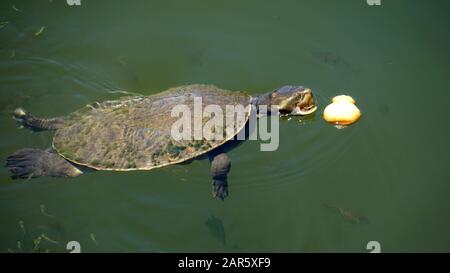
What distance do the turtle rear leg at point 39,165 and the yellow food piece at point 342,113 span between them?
2.62 meters

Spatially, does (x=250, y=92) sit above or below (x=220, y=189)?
above

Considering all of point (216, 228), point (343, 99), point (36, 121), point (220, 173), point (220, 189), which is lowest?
point (216, 228)

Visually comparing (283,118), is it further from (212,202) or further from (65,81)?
(65,81)

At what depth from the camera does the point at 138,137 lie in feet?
12.9

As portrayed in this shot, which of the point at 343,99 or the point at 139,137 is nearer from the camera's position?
the point at 139,137

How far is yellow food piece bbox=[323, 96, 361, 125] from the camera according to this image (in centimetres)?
443

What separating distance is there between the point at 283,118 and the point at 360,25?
2.12 meters

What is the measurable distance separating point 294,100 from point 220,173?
1.12 m

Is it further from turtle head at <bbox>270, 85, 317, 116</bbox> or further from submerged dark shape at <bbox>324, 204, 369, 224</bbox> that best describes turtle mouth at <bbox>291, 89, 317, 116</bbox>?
submerged dark shape at <bbox>324, 204, 369, 224</bbox>

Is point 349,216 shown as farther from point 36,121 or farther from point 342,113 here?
point 36,121

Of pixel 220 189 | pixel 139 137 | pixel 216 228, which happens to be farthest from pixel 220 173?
pixel 139 137

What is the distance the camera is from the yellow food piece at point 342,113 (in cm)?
443

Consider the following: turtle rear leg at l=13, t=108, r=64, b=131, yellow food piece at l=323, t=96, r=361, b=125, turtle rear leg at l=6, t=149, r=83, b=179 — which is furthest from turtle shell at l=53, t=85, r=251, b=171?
yellow food piece at l=323, t=96, r=361, b=125
